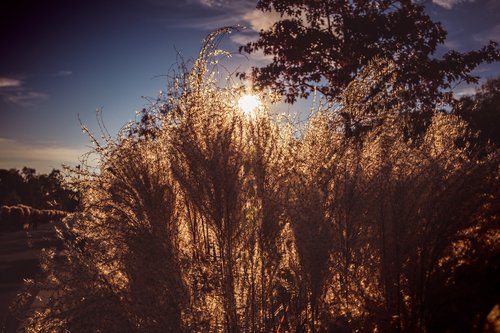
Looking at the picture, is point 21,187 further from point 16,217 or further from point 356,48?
point 356,48

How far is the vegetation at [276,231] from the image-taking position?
3.90 meters

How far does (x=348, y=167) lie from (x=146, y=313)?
2.34 metres

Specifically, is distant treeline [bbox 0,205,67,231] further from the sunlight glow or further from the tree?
the sunlight glow

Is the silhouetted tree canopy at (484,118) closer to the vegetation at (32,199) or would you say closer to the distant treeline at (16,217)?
the vegetation at (32,199)

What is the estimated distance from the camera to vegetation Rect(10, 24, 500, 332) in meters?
3.90

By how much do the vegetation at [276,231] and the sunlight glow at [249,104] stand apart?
74mm

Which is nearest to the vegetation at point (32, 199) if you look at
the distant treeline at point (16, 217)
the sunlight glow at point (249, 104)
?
the distant treeline at point (16, 217)

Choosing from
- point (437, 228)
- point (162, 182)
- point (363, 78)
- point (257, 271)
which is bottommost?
point (257, 271)

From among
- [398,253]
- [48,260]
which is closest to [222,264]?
[398,253]

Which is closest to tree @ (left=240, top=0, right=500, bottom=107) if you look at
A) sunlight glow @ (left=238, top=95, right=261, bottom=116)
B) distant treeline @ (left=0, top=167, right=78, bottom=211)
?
sunlight glow @ (left=238, top=95, right=261, bottom=116)

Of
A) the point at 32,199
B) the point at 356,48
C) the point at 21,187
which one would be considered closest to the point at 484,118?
the point at 356,48

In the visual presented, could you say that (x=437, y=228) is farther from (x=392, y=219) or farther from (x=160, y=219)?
(x=160, y=219)

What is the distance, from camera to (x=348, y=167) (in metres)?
→ 4.59

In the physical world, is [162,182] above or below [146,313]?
above
